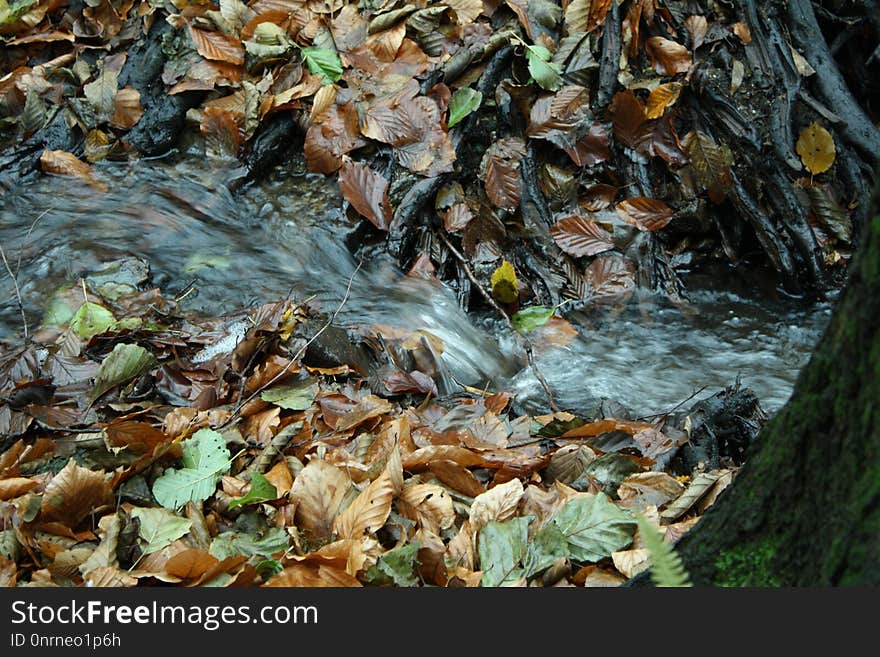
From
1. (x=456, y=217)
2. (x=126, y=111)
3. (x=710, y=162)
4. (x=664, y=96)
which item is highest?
(x=664, y=96)

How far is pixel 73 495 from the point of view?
1.97 meters

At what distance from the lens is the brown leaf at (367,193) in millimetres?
3938

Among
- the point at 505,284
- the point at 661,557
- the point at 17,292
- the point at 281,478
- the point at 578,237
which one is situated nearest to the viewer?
the point at 661,557

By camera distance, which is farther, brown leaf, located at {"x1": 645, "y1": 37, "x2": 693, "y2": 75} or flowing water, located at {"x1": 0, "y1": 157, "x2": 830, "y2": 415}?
brown leaf, located at {"x1": 645, "y1": 37, "x2": 693, "y2": 75}

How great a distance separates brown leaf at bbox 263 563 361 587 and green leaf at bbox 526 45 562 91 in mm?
3029

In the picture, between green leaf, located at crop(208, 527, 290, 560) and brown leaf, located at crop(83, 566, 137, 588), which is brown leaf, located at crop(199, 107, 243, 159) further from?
brown leaf, located at crop(83, 566, 137, 588)

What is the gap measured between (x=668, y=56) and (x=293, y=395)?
9.09 feet

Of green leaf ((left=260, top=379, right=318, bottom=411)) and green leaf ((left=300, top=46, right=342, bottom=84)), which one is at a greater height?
green leaf ((left=300, top=46, right=342, bottom=84))

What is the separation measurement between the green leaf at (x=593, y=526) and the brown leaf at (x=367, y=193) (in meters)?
2.24

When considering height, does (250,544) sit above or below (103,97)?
below

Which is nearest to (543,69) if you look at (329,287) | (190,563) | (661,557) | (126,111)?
(329,287)

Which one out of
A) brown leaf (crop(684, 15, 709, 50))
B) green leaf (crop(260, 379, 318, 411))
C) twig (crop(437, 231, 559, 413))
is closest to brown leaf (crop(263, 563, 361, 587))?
green leaf (crop(260, 379, 318, 411))

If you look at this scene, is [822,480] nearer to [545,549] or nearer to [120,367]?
[545,549]

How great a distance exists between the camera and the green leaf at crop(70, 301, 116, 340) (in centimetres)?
291
